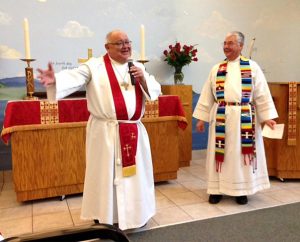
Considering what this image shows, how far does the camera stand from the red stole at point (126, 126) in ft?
8.04

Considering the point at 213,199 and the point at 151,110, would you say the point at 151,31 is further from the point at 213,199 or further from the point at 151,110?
the point at 213,199

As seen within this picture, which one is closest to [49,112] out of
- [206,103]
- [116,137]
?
[116,137]

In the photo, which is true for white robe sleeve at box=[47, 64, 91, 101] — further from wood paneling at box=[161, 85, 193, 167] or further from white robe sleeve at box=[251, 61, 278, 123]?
wood paneling at box=[161, 85, 193, 167]

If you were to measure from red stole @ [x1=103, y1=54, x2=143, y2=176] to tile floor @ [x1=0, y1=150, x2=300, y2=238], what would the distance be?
0.63m

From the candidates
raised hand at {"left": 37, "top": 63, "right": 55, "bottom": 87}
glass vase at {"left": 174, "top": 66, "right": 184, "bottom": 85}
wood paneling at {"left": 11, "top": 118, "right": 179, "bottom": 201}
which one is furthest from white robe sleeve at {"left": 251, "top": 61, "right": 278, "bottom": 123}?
raised hand at {"left": 37, "top": 63, "right": 55, "bottom": 87}

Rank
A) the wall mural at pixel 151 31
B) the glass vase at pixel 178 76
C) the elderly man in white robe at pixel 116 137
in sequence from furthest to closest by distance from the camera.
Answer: the glass vase at pixel 178 76, the wall mural at pixel 151 31, the elderly man in white robe at pixel 116 137

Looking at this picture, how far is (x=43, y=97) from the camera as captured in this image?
380 cm

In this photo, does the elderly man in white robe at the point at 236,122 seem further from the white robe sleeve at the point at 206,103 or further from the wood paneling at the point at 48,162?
the wood paneling at the point at 48,162

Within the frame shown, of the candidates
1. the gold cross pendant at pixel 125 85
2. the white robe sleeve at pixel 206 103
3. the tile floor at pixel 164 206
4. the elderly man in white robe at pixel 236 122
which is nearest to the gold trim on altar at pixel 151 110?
the white robe sleeve at pixel 206 103

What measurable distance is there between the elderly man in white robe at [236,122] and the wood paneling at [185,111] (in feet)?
3.55

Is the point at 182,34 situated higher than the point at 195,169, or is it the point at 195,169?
the point at 182,34

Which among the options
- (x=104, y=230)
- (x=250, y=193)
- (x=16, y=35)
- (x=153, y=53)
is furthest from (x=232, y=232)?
(x=16, y=35)

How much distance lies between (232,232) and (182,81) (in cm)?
248

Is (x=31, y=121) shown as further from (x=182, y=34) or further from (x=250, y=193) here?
(x=182, y=34)
